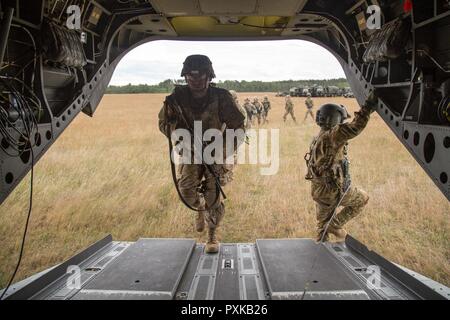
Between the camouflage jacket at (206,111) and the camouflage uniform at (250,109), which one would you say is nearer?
the camouflage jacket at (206,111)

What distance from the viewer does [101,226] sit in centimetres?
610

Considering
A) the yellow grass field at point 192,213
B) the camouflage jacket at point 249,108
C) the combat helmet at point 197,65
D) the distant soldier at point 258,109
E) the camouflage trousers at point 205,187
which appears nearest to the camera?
the combat helmet at point 197,65

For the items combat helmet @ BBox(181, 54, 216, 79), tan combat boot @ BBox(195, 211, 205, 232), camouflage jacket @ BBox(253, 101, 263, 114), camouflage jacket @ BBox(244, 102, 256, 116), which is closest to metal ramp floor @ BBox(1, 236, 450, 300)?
tan combat boot @ BBox(195, 211, 205, 232)

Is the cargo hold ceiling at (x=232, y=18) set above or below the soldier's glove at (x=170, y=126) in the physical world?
above

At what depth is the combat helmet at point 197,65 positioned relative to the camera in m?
3.77

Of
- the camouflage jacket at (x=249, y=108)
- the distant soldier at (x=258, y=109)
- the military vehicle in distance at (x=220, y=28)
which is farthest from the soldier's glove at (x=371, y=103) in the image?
the distant soldier at (x=258, y=109)

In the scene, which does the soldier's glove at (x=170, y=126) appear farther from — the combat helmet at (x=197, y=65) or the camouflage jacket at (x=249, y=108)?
the camouflage jacket at (x=249, y=108)

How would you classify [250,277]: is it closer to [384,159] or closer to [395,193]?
[395,193]

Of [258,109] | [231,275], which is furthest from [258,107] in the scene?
[231,275]

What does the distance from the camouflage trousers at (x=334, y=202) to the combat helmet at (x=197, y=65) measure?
200 cm

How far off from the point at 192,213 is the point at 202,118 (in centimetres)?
318

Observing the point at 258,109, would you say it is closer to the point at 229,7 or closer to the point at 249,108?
the point at 249,108

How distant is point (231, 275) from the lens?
3227mm
